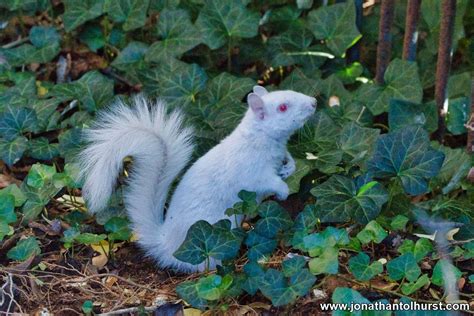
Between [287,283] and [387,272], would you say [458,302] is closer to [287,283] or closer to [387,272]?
[387,272]

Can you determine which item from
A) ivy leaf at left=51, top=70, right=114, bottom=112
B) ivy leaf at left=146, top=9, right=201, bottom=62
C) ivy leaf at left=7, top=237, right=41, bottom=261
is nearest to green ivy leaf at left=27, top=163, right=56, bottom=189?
ivy leaf at left=7, top=237, right=41, bottom=261

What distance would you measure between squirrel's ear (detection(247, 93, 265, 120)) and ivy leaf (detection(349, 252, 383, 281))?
0.68m

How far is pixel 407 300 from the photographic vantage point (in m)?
3.24

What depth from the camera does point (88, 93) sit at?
4.57m

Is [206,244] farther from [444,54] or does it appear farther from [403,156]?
[444,54]

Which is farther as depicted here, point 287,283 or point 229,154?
point 229,154

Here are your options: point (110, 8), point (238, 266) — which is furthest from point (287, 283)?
point (110, 8)

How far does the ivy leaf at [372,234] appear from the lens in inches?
135

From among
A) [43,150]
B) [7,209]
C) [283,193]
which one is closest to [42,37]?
[43,150]

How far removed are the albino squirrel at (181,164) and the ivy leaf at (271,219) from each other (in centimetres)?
9

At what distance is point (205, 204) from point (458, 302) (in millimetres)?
1016

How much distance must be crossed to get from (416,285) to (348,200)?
451mm

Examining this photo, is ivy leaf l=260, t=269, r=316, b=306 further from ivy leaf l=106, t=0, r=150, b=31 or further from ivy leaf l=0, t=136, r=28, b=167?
ivy leaf l=106, t=0, r=150, b=31

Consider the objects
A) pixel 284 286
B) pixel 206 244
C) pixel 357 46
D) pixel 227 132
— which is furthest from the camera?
pixel 357 46
